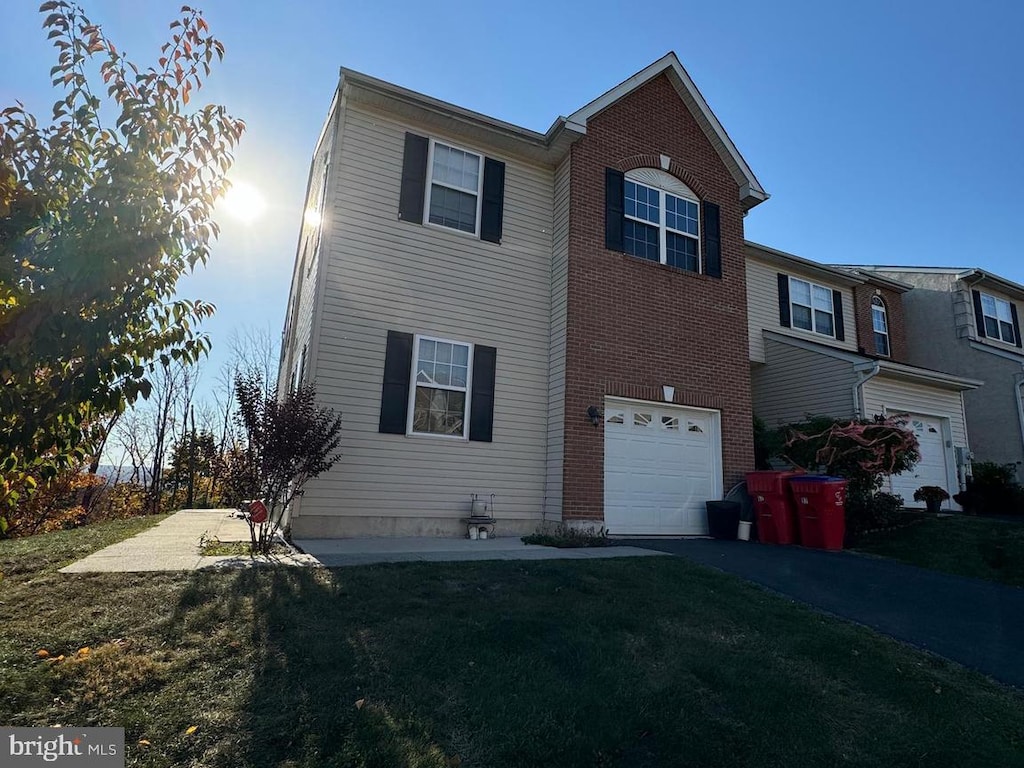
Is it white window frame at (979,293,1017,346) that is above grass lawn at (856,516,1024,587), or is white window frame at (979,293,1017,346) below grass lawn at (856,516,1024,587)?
above

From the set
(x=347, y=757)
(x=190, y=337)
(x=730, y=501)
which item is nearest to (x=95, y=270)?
(x=190, y=337)

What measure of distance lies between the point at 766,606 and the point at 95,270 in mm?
5728

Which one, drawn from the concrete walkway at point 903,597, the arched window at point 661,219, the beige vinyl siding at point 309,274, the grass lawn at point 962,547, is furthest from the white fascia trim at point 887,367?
the beige vinyl siding at point 309,274

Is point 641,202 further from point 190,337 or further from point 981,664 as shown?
point 190,337

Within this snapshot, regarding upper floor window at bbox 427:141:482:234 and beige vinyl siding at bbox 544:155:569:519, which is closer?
beige vinyl siding at bbox 544:155:569:519

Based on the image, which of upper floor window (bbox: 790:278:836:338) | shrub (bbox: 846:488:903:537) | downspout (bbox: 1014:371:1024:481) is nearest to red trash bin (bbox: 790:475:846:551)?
shrub (bbox: 846:488:903:537)

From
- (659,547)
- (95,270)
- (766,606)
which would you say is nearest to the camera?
(95,270)

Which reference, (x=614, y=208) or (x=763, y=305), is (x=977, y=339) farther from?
(x=614, y=208)

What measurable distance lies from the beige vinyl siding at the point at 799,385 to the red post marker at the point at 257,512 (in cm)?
1065

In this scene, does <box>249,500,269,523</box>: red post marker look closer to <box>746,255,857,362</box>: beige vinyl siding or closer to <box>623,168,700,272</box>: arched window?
<box>623,168,700,272</box>: arched window

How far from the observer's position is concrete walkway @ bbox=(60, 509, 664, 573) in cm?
569

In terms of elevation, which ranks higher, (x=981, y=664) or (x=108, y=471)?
(x=108, y=471)

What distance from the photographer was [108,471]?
17984mm

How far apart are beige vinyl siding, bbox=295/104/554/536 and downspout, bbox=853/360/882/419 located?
7.12 metres
